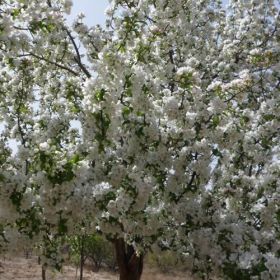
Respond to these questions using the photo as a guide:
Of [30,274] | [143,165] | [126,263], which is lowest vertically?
[30,274]

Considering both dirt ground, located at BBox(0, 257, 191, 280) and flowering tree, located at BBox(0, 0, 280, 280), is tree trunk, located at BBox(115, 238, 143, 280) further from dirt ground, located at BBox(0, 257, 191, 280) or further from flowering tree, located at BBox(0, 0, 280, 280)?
dirt ground, located at BBox(0, 257, 191, 280)

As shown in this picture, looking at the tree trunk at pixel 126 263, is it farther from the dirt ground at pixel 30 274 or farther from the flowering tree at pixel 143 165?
the dirt ground at pixel 30 274

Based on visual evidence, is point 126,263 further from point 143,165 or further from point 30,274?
point 30,274

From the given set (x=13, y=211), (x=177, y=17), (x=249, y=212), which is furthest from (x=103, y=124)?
(x=177, y=17)

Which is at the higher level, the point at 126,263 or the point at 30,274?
the point at 126,263

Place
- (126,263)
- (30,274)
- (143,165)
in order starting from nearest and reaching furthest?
(143,165)
(126,263)
(30,274)

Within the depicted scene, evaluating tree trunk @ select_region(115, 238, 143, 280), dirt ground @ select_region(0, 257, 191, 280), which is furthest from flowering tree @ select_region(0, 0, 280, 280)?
dirt ground @ select_region(0, 257, 191, 280)

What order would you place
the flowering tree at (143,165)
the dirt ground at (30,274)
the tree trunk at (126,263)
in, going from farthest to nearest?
the dirt ground at (30,274) → the tree trunk at (126,263) → the flowering tree at (143,165)

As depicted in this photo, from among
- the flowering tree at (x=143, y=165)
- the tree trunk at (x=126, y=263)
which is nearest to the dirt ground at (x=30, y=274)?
the tree trunk at (x=126, y=263)

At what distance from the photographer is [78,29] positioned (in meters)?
11.1

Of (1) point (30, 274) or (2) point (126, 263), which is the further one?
(1) point (30, 274)

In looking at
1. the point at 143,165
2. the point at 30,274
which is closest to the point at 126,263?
the point at 143,165

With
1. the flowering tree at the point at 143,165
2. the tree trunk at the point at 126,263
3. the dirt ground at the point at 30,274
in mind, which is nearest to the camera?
the flowering tree at the point at 143,165

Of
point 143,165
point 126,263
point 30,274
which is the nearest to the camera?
point 143,165
